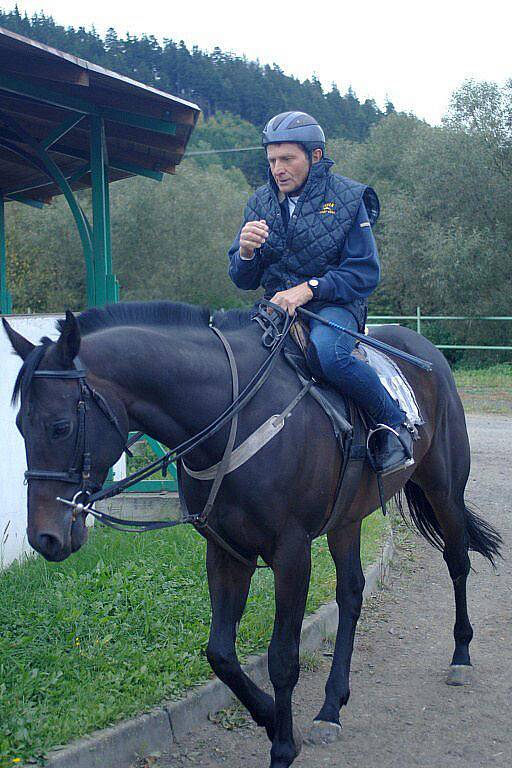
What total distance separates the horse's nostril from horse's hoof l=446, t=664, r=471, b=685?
9.24ft

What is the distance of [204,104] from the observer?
86.7 m

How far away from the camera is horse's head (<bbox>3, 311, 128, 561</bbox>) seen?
2.91 meters

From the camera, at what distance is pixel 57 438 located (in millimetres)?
2941

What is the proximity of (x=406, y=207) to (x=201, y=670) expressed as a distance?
27642 millimetres

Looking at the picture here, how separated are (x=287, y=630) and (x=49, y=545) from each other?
1.28 metres

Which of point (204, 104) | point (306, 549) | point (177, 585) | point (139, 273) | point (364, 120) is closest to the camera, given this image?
point (306, 549)

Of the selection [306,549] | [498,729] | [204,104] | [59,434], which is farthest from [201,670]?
[204,104]

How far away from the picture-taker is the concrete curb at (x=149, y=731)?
3.49 metres

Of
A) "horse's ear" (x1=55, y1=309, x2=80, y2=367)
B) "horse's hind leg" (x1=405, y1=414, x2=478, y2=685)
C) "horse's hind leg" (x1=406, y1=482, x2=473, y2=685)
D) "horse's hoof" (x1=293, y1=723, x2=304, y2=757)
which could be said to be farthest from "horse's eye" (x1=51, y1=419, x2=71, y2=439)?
"horse's hind leg" (x1=406, y1=482, x2=473, y2=685)

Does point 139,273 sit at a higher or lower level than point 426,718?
higher

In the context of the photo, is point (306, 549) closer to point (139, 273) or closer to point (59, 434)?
point (59, 434)

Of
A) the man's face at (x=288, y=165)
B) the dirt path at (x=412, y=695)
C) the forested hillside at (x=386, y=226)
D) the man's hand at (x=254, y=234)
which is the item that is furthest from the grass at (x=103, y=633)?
the forested hillside at (x=386, y=226)

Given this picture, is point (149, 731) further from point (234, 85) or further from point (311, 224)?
point (234, 85)

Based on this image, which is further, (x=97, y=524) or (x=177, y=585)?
(x=97, y=524)
